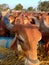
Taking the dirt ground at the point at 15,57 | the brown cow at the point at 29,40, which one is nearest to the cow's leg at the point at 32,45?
the brown cow at the point at 29,40

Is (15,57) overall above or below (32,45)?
below

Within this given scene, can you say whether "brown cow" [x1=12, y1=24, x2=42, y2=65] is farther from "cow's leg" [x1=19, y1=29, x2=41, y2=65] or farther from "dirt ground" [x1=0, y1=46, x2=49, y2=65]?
"dirt ground" [x1=0, y1=46, x2=49, y2=65]

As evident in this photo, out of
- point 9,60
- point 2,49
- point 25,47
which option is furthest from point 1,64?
point 25,47

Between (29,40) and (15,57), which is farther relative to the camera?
(15,57)

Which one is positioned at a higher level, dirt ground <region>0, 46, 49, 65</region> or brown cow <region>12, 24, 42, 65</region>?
brown cow <region>12, 24, 42, 65</region>

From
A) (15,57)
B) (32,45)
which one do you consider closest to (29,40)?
(32,45)

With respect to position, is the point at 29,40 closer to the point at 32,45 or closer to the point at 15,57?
the point at 32,45

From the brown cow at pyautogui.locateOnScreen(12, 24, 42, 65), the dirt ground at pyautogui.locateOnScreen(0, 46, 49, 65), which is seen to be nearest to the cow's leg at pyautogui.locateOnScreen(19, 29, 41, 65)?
the brown cow at pyautogui.locateOnScreen(12, 24, 42, 65)

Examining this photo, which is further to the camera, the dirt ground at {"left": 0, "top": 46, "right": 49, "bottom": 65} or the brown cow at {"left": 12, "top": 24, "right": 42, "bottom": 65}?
the dirt ground at {"left": 0, "top": 46, "right": 49, "bottom": 65}

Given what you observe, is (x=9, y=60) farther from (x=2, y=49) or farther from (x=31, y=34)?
(x=31, y=34)

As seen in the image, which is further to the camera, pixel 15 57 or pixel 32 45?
pixel 15 57

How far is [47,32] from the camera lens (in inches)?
64.2

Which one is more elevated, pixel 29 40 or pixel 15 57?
pixel 29 40

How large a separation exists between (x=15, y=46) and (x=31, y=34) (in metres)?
0.17
